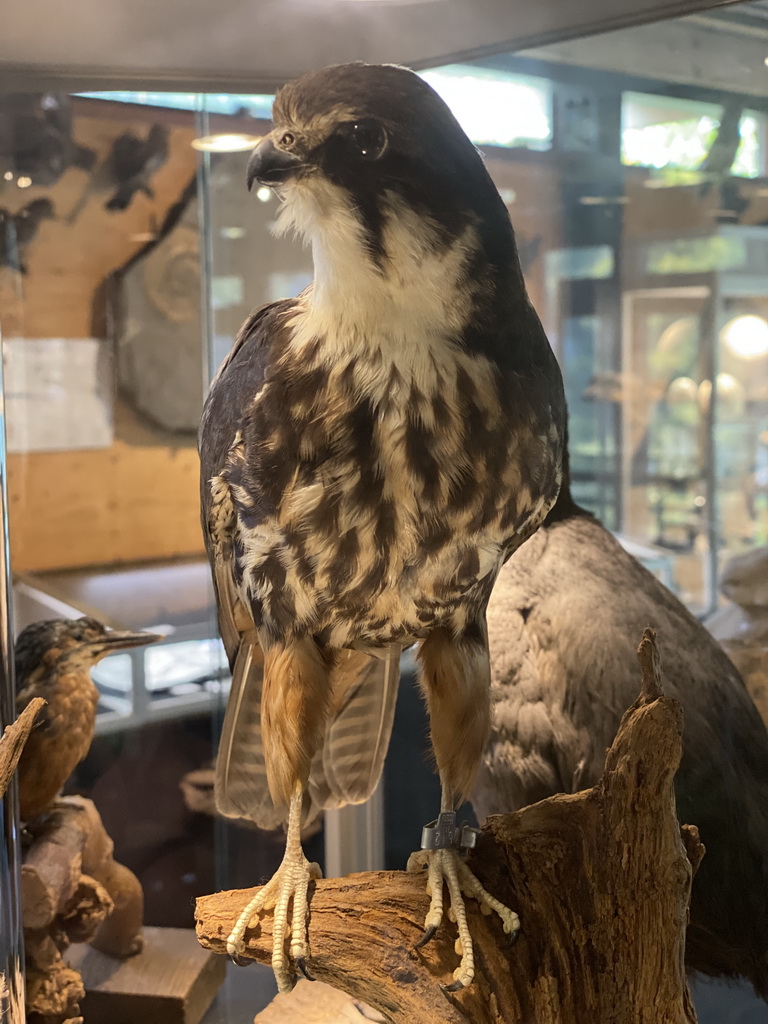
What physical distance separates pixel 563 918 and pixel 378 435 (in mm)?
553

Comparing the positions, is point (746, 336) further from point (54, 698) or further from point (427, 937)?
point (54, 698)

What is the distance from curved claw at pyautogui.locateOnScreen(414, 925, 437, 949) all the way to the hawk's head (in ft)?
2.31

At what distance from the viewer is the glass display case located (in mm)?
1407

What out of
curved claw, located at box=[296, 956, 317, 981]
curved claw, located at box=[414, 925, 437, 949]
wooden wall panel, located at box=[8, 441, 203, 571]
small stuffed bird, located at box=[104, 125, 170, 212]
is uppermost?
small stuffed bird, located at box=[104, 125, 170, 212]

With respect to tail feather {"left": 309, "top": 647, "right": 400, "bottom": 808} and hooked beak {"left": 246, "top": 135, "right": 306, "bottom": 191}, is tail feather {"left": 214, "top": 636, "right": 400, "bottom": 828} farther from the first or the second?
hooked beak {"left": 246, "top": 135, "right": 306, "bottom": 191}

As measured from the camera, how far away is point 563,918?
100 cm

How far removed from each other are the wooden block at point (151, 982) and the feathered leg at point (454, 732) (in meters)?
0.62

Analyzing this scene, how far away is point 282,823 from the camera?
54.2 inches

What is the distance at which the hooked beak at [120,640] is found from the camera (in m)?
1.48

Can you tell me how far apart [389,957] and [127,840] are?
30.6 inches

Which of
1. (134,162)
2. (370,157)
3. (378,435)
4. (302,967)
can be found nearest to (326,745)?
(302,967)

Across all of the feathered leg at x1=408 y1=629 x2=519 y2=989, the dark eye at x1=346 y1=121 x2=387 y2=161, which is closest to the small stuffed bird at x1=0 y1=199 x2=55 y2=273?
the dark eye at x1=346 y1=121 x2=387 y2=161

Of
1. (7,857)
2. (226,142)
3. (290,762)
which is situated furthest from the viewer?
(226,142)

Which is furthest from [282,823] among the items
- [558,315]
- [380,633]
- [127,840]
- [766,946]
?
[558,315]
